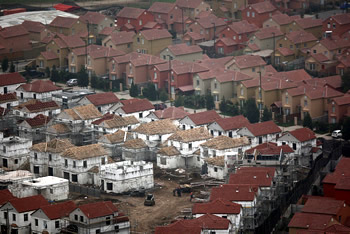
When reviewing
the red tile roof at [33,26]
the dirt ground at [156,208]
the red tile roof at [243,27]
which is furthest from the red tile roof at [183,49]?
the dirt ground at [156,208]

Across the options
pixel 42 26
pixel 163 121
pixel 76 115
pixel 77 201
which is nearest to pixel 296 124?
pixel 163 121

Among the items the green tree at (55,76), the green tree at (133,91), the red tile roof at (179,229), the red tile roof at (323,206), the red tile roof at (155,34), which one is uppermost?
the red tile roof at (155,34)

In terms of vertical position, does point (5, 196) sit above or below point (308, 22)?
below

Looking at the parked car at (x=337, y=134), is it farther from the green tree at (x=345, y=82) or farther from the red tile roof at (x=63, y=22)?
the red tile roof at (x=63, y=22)

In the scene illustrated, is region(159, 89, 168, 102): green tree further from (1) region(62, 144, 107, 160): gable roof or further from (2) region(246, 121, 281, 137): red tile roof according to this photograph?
(1) region(62, 144, 107, 160): gable roof

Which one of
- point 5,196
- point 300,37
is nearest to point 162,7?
point 300,37

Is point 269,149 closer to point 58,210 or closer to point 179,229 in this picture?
point 179,229

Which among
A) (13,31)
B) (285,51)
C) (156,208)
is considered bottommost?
(156,208)

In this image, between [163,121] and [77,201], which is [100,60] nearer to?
[163,121]
